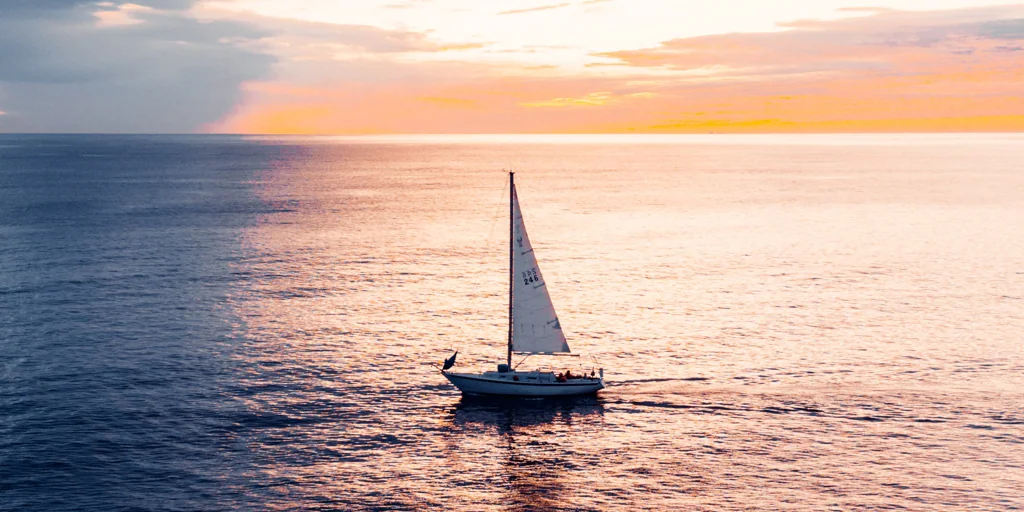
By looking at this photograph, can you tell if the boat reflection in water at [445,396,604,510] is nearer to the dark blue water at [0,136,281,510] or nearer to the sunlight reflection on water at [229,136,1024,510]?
the sunlight reflection on water at [229,136,1024,510]

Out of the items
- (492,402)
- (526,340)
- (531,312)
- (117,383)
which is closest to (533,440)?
(492,402)

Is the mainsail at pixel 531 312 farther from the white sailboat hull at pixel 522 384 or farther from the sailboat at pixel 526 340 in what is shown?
the white sailboat hull at pixel 522 384

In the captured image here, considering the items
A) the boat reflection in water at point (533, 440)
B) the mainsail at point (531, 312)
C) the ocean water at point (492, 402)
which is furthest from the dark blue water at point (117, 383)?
the mainsail at point (531, 312)

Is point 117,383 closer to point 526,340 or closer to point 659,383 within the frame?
point 526,340

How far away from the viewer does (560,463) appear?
63.6 m

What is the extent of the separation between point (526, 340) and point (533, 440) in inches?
527

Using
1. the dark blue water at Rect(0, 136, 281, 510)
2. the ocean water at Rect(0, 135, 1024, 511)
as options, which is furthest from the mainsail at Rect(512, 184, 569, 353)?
the dark blue water at Rect(0, 136, 281, 510)

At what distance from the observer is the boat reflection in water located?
59.6 metres

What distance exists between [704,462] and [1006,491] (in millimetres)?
20833

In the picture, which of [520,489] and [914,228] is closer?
[520,489]

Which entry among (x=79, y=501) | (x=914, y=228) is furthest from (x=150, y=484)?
(x=914, y=228)

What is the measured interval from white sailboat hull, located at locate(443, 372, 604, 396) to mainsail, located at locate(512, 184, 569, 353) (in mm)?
3450

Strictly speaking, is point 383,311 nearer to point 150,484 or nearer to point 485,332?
point 485,332

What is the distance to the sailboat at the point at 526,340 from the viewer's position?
76.2 metres
